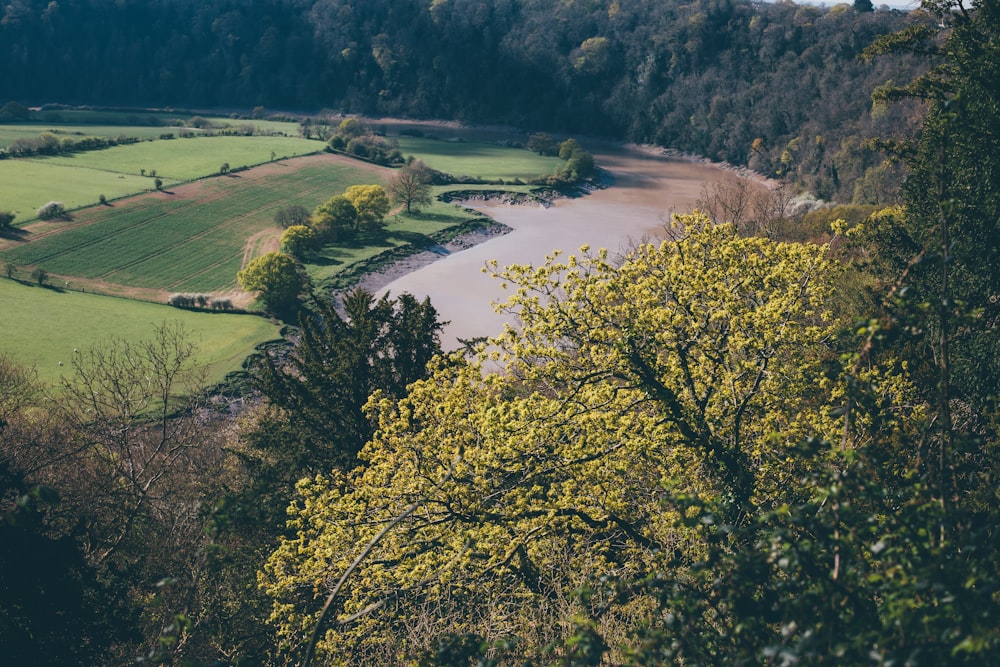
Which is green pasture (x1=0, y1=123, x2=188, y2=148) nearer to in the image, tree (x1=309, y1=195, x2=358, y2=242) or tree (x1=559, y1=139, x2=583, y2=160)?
tree (x1=309, y1=195, x2=358, y2=242)

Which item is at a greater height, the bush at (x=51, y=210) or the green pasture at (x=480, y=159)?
the green pasture at (x=480, y=159)

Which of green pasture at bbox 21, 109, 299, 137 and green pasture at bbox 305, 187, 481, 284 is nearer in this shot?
green pasture at bbox 305, 187, 481, 284

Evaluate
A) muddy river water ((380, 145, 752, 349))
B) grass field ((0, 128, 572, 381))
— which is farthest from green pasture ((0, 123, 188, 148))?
muddy river water ((380, 145, 752, 349))

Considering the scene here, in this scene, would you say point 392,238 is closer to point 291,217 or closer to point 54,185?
point 291,217

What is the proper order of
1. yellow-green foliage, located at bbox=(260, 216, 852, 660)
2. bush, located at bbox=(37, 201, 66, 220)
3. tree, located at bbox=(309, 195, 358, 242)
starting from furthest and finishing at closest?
tree, located at bbox=(309, 195, 358, 242) → bush, located at bbox=(37, 201, 66, 220) → yellow-green foliage, located at bbox=(260, 216, 852, 660)

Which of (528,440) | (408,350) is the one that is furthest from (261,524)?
(528,440)

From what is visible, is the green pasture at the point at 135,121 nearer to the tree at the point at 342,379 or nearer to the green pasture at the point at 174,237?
the green pasture at the point at 174,237

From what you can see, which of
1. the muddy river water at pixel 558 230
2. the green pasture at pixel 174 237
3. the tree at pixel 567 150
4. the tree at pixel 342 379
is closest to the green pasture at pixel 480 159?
the tree at pixel 567 150

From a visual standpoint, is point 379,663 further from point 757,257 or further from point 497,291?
point 497,291

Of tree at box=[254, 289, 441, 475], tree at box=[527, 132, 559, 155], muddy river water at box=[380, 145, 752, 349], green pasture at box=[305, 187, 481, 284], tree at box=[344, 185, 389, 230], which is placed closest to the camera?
tree at box=[254, 289, 441, 475]
